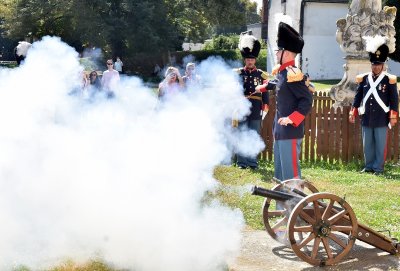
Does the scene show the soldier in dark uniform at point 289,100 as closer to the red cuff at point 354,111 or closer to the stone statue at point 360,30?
the red cuff at point 354,111

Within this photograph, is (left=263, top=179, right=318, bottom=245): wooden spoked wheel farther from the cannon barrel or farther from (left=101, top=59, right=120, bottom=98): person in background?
(left=101, top=59, right=120, bottom=98): person in background

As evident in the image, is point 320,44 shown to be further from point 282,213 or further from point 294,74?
point 282,213

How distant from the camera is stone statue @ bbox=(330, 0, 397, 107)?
11.6 metres

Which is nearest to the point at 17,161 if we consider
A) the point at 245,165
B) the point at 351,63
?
the point at 245,165

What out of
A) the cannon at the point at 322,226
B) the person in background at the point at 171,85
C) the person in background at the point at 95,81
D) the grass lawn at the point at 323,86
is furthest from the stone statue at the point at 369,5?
the grass lawn at the point at 323,86

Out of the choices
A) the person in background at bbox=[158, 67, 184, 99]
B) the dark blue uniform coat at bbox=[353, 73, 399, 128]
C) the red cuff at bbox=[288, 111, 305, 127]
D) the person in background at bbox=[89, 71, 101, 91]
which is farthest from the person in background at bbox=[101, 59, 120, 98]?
the red cuff at bbox=[288, 111, 305, 127]

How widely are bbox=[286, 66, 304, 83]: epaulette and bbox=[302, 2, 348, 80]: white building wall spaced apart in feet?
95.6

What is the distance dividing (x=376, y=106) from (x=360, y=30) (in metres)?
2.97

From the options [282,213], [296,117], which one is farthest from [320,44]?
[282,213]

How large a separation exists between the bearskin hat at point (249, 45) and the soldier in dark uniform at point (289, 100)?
1789 millimetres

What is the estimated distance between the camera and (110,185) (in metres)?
5.01

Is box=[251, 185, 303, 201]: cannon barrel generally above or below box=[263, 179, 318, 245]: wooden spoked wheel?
above

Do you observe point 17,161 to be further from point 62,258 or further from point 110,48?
point 110,48

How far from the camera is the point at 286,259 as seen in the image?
5266 millimetres
